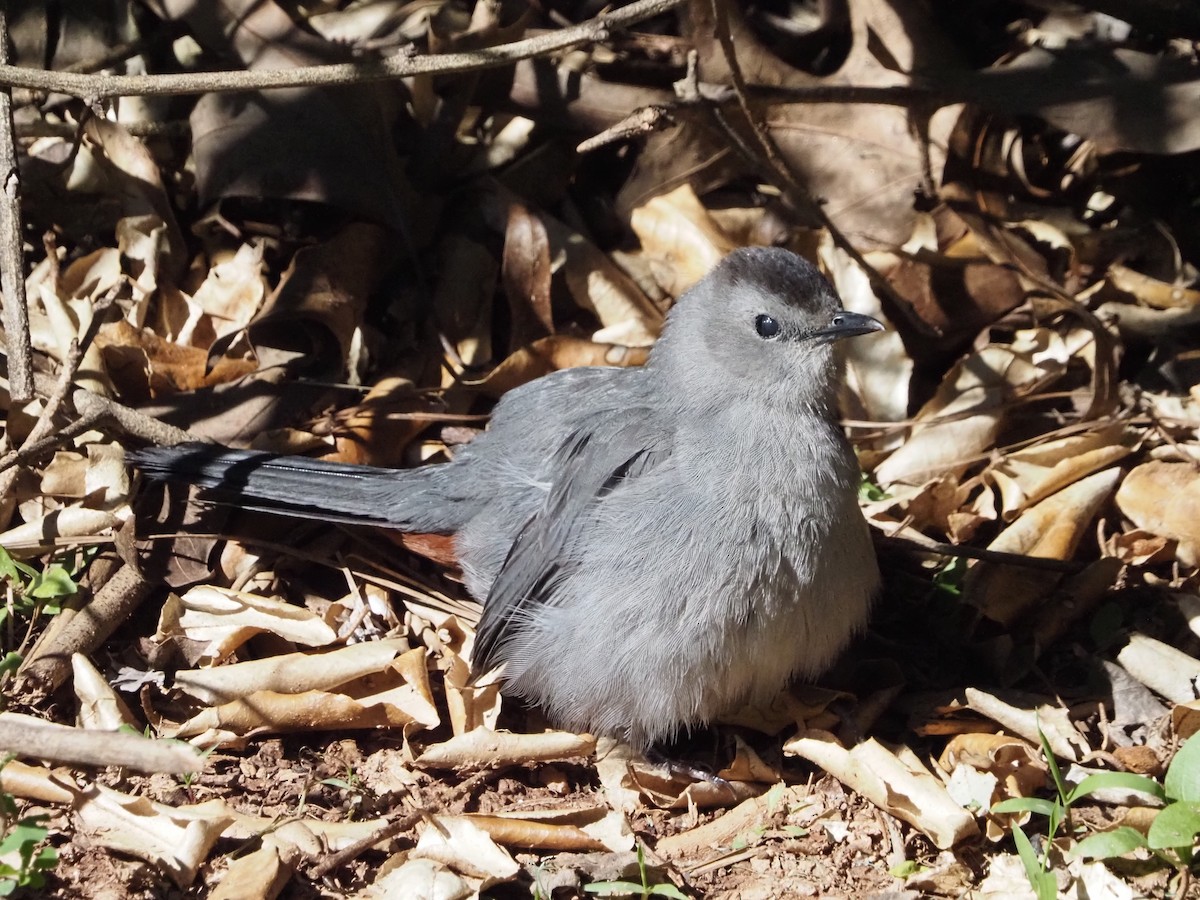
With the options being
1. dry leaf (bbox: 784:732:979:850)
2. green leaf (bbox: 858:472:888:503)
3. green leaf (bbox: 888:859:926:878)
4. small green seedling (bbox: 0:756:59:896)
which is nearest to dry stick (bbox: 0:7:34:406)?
small green seedling (bbox: 0:756:59:896)

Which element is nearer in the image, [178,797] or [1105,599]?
[178,797]

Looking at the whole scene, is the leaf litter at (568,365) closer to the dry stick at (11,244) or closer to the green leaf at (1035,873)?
the green leaf at (1035,873)

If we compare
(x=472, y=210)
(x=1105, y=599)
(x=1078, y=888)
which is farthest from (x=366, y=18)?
(x=1078, y=888)

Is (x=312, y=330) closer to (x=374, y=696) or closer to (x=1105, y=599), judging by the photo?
(x=374, y=696)

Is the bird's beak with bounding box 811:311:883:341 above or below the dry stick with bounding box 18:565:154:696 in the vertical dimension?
above

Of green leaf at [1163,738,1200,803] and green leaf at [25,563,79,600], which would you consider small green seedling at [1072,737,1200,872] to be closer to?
green leaf at [1163,738,1200,803]

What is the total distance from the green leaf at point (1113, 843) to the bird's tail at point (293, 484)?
2.01 meters

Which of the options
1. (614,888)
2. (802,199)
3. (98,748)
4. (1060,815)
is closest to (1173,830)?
(1060,815)

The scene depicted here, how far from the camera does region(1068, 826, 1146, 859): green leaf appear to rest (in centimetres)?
274

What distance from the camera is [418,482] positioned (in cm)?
383

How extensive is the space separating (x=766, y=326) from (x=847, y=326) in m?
0.23

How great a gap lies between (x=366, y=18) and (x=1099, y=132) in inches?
109

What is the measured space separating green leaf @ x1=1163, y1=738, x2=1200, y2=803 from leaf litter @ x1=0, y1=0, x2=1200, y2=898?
0.02 metres

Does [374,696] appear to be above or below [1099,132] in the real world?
below
